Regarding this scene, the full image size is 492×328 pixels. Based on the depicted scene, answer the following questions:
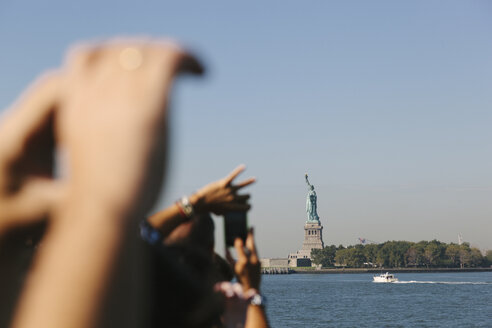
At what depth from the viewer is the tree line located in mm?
89956

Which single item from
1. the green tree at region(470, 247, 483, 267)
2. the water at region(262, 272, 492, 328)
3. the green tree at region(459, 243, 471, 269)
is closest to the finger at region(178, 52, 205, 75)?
the water at region(262, 272, 492, 328)

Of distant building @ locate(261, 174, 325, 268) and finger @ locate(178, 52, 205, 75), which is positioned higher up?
distant building @ locate(261, 174, 325, 268)

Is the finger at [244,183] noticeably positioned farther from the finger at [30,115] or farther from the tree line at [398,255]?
the tree line at [398,255]

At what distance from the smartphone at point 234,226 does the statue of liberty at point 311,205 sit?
269ft

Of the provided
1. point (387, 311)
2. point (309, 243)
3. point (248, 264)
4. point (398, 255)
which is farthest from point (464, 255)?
point (248, 264)

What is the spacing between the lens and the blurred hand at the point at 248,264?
4.37 feet

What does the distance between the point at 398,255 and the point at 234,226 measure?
92.2 m

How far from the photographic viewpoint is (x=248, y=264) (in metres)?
1.34

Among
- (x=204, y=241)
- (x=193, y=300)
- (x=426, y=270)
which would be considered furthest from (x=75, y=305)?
(x=426, y=270)

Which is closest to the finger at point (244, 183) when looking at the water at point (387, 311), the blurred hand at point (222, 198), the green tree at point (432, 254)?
the blurred hand at point (222, 198)

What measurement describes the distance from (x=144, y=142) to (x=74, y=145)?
0.05m

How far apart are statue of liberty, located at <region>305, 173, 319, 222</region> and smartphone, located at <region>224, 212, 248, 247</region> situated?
8212 centimetres

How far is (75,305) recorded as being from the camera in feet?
1.28

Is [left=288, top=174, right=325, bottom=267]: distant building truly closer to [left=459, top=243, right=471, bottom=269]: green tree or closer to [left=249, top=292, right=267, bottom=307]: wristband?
[left=459, top=243, right=471, bottom=269]: green tree
